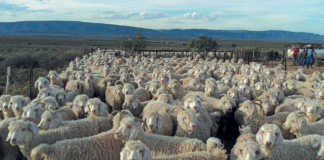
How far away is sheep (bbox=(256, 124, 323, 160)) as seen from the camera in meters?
4.34

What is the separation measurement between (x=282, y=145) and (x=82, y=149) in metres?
2.96

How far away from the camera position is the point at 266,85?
9.75 m

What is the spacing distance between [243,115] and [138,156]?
136 inches

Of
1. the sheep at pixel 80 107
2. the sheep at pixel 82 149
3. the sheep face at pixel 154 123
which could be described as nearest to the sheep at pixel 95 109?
the sheep at pixel 80 107

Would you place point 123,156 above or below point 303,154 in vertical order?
above

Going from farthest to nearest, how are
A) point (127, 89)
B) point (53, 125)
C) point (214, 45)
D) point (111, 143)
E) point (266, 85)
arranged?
1. point (214, 45)
2. point (266, 85)
3. point (127, 89)
4. point (53, 125)
5. point (111, 143)

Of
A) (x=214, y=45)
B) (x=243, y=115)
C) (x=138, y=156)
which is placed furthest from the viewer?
(x=214, y=45)

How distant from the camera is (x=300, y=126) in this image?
5.43 meters

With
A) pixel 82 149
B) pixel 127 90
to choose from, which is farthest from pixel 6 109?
pixel 127 90

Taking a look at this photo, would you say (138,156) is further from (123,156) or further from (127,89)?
(127,89)

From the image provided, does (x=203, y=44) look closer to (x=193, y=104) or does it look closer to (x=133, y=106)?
(x=133, y=106)

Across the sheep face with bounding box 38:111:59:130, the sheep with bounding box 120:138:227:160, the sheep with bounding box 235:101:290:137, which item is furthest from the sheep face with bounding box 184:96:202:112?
the sheep face with bounding box 38:111:59:130

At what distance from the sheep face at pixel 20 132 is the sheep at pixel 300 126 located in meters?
4.32

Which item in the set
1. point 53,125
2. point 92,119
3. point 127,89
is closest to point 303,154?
point 92,119
